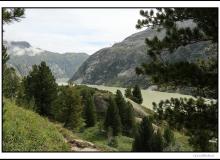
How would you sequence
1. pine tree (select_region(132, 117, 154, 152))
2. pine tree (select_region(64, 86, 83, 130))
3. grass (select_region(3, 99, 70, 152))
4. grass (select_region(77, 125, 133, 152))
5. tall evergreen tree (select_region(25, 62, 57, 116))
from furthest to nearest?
grass (select_region(77, 125, 133, 152)) → pine tree (select_region(132, 117, 154, 152)) → pine tree (select_region(64, 86, 83, 130)) → tall evergreen tree (select_region(25, 62, 57, 116)) → grass (select_region(3, 99, 70, 152))

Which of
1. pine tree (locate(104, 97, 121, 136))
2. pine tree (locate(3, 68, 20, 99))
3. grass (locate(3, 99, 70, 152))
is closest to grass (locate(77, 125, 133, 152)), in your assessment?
pine tree (locate(104, 97, 121, 136))

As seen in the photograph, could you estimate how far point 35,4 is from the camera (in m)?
11.1

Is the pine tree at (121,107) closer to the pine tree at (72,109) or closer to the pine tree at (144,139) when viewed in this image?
the pine tree at (144,139)

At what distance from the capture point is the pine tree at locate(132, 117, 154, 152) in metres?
60.8

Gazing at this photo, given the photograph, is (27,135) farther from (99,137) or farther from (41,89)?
(99,137)

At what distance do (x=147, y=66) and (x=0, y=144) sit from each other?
234 inches

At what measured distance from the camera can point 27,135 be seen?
61.8 feet

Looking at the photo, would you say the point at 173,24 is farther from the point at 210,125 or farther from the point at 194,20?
the point at 210,125

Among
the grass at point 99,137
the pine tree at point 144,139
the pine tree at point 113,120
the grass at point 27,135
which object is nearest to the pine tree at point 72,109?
the grass at point 99,137

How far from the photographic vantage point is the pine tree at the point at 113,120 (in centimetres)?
7200

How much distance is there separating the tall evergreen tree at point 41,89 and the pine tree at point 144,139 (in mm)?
14968

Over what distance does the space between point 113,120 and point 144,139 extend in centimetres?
1075

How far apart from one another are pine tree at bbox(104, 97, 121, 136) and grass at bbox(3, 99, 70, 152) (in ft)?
160

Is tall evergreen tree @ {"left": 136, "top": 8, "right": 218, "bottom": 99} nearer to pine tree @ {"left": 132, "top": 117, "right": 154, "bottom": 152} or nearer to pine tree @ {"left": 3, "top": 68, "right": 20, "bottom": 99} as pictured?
pine tree @ {"left": 3, "top": 68, "right": 20, "bottom": 99}
